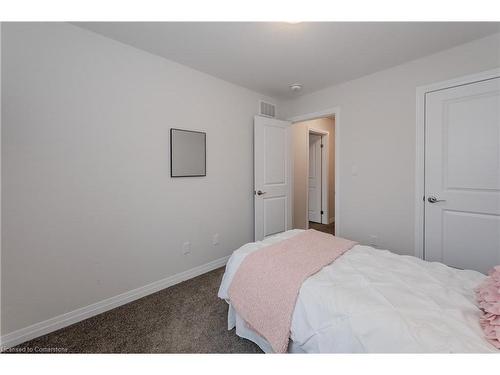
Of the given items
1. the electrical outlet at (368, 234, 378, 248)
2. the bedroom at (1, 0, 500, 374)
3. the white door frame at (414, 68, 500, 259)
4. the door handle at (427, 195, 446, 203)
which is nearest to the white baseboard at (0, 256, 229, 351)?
the bedroom at (1, 0, 500, 374)

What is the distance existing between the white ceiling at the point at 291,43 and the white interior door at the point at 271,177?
0.81 m

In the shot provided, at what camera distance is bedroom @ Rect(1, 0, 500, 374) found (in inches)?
53.6

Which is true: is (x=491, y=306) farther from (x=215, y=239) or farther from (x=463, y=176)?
(x=215, y=239)

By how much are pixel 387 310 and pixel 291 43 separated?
2107 mm

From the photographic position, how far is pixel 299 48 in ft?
6.54

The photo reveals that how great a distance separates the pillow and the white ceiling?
1.87 metres

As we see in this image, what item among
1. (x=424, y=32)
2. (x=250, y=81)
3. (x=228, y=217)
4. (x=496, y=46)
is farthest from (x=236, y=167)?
(x=496, y=46)

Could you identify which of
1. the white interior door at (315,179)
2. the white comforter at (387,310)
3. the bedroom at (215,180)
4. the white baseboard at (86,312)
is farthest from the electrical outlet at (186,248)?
the white interior door at (315,179)

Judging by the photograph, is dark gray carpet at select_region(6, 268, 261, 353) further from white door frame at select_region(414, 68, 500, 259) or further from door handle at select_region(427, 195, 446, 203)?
door handle at select_region(427, 195, 446, 203)

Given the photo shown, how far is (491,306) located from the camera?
88 cm

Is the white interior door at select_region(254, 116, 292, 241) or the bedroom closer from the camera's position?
the bedroom

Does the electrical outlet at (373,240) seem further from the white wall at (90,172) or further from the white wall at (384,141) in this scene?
the white wall at (90,172)

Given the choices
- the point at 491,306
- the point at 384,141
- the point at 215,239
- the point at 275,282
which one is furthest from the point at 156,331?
the point at 384,141
